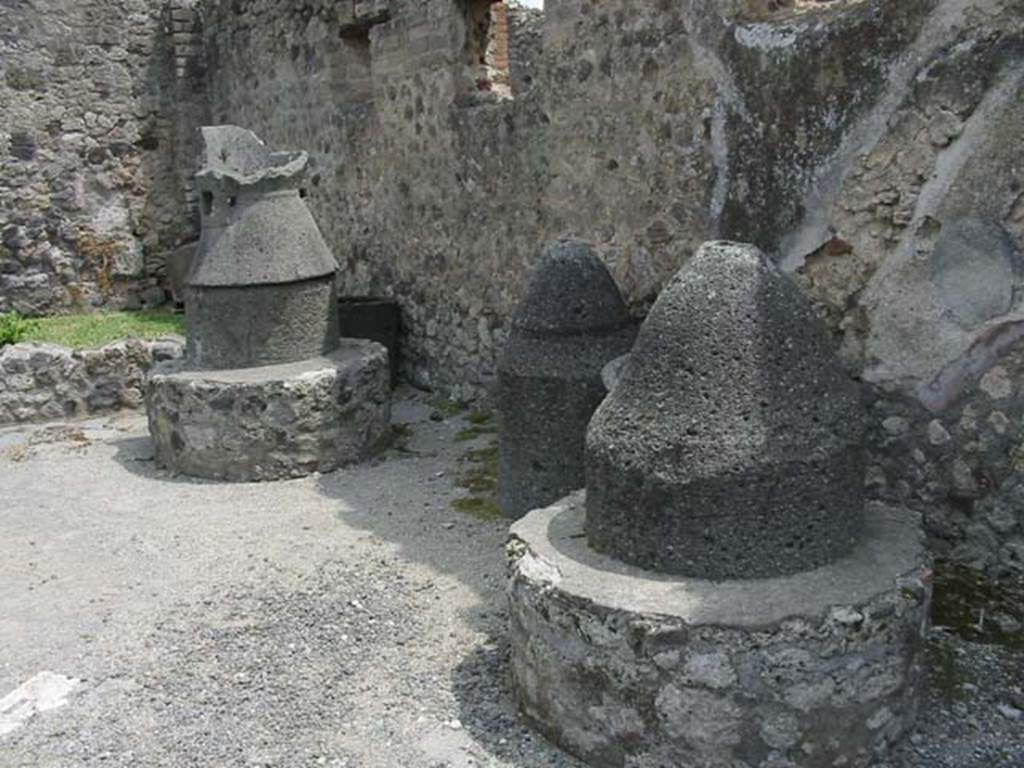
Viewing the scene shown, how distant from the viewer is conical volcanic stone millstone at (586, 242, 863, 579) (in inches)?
125

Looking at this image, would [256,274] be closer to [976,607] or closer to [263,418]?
[263,418]

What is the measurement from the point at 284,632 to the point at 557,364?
1681 mm

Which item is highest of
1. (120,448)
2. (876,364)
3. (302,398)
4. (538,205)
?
(538,205)

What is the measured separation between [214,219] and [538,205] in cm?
203

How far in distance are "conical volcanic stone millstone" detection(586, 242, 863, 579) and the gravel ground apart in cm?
70

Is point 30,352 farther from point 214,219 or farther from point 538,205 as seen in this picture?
point 538,205

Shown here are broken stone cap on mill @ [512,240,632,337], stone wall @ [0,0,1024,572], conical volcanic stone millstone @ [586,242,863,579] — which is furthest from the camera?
broken stone cap on mill @ [512,240,632,337]

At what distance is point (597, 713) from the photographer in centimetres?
315

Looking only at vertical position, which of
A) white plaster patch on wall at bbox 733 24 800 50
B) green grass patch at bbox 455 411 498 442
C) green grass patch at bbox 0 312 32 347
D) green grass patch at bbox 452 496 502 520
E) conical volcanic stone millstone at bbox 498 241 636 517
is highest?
white plaster patch on wall at bbox 733 24 800 50

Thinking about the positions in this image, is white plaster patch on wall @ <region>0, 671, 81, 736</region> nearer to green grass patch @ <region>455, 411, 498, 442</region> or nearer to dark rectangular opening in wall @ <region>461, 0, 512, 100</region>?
green grass patch @ <region>455, 411, 498, 442</region>

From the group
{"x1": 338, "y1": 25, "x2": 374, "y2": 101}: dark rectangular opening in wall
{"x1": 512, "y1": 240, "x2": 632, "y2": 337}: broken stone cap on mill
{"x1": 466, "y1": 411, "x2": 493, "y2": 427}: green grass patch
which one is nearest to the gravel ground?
{"x1": 466, "y1": 411, "x2": 493, "y2": 427}: green grass patch

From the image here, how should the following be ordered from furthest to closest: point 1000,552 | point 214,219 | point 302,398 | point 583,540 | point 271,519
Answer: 1. point 214,219
2. point 302,398
3. point 271,519
4. point 1000,552
5. point 583,540

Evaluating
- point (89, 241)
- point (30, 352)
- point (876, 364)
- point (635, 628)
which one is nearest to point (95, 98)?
point (89, 241)

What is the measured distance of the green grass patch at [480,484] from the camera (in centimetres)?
552
